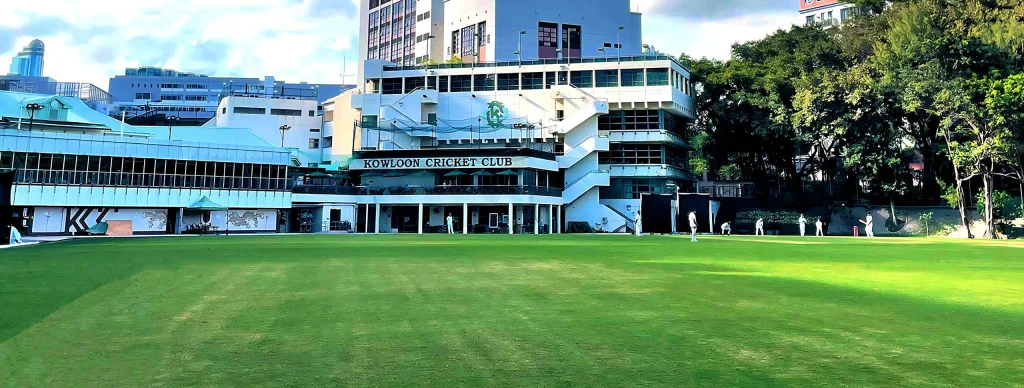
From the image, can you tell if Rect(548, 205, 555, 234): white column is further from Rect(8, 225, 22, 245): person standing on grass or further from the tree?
Rect(8, 225, 22, 245): person standing on grass

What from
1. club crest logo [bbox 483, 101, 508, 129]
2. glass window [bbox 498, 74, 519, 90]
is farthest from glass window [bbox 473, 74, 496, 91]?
club crest logo [bbox 483, 101, 508, 129]

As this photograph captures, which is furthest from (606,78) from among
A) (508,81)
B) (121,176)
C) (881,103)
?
(121,176)

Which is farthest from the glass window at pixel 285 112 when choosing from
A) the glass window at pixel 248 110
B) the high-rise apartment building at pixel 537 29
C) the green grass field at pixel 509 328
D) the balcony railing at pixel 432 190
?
the green grass field at pixel 509 328

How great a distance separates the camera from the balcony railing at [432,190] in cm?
5734

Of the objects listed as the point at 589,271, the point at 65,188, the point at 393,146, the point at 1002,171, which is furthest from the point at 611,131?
the point at 589,271

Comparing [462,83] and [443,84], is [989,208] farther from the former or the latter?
[443,84]

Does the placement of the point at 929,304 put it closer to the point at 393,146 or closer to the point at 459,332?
the point at 459,332

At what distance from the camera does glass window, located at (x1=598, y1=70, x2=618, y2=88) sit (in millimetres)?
66562

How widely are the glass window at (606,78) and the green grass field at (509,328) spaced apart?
175 feet

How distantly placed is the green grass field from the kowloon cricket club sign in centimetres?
4391

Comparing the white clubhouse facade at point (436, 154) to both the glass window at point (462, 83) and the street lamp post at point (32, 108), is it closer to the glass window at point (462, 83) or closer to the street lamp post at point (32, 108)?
the glass window at point (462, 83)

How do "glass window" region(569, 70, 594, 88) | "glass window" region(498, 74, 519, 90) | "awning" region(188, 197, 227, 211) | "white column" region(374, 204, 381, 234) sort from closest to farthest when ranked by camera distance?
1. "awning" region(188, 197, 227, 211)
2. "white column" region(374, 204, 381, 234)
3. "glass window" region(569, 70, 594, 88)
4. "glass window" region(498, 74, 519, 90)

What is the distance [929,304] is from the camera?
970cm

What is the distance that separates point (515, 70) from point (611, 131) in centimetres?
1182
